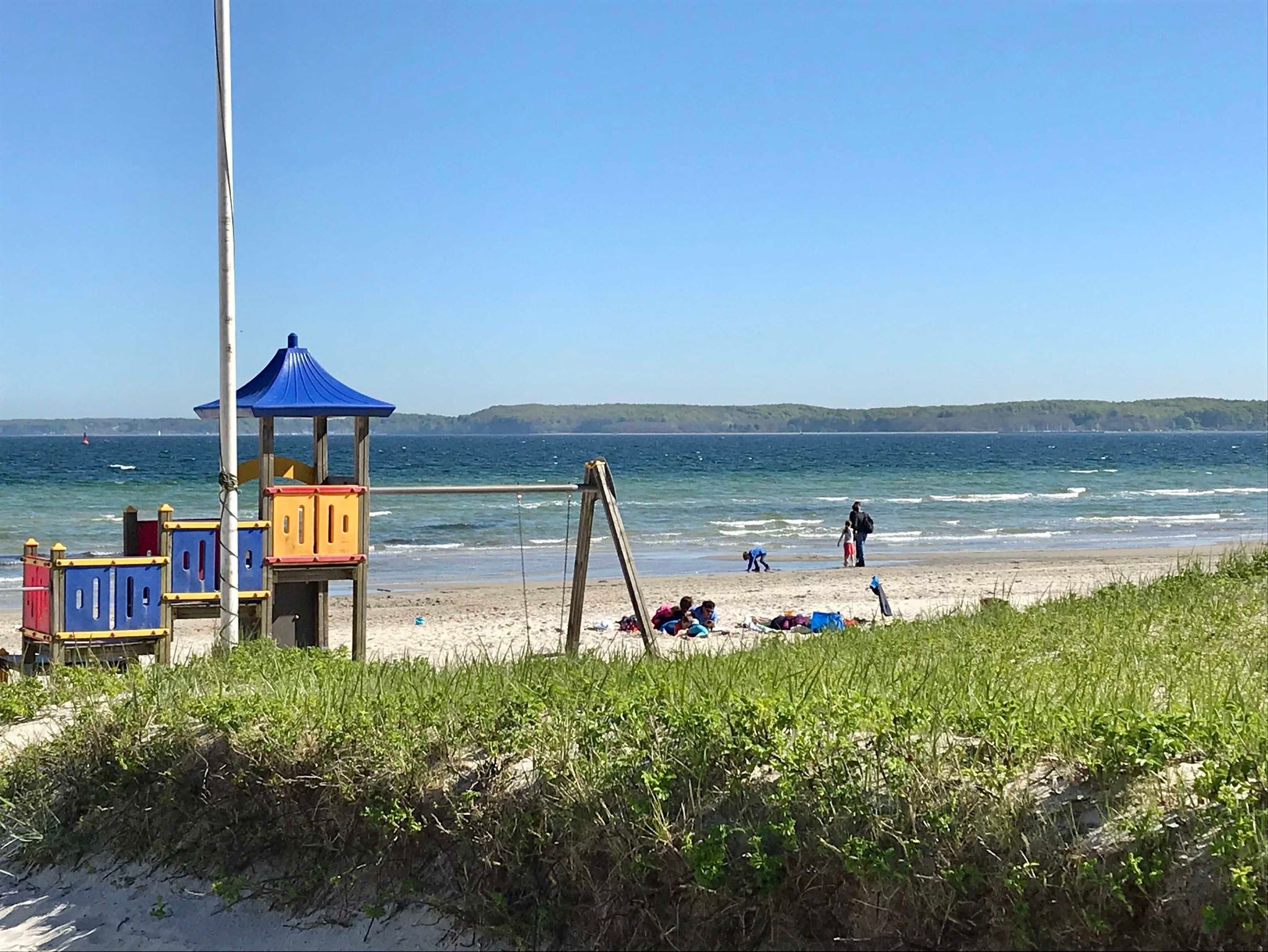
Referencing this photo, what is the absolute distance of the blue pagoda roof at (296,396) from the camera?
34.4 ft

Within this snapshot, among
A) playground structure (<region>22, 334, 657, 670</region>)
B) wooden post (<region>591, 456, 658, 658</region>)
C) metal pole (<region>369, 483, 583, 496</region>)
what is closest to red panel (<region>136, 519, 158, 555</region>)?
playground structure (<region>22, 334, 657, 670</region>)

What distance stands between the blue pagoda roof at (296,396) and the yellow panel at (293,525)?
70 centimetres

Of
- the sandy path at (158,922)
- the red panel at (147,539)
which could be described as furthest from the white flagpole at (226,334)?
the sandy path at (158,922)

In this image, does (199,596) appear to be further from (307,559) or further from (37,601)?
(37,601)

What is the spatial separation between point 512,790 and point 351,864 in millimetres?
825

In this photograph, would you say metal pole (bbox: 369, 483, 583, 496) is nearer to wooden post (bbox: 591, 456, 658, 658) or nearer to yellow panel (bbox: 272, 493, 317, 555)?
wooden post (bbox: 591, 456, 658, 658)

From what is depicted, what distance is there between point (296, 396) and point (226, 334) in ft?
3.53

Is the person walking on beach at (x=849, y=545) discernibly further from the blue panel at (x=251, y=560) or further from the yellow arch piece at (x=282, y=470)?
the blue panel at (x=251, y=560)

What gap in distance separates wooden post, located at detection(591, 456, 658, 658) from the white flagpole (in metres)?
3.16

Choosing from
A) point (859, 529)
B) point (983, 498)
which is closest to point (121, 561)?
point (859, 529)

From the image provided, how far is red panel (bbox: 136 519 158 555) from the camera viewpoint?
1064 cm

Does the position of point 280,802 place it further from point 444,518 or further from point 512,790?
point 444,518

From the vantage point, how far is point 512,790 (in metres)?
5.09

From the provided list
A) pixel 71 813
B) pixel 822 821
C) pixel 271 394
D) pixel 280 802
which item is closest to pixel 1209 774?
pixel 822 821
